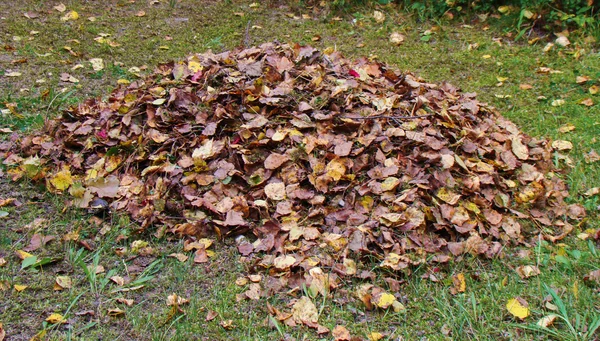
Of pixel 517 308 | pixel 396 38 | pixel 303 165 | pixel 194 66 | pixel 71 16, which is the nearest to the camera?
pixel 517 308

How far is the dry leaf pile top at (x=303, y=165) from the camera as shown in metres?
2.92

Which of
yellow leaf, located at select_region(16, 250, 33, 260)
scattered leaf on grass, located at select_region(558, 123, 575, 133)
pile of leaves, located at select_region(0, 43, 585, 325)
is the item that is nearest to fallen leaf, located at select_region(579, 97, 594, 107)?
scattered leaf on grass, located at select_region(558, 123, 575, 133)

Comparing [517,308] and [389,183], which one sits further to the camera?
[389,183]

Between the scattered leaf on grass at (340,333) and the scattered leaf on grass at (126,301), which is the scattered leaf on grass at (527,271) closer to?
the scattered leaf on grass at (340,333)

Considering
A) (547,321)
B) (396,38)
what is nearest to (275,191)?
(547,321)

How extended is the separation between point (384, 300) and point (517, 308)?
55 cm

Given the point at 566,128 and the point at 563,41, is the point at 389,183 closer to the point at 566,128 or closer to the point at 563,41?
the point at 566,128

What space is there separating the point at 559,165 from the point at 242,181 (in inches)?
76.7

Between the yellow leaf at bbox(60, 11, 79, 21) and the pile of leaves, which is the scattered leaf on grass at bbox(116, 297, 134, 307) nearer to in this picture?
the pile of leaves

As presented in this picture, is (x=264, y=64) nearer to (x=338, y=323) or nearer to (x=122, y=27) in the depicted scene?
(x=338, y=323)

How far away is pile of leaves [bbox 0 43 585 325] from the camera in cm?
289

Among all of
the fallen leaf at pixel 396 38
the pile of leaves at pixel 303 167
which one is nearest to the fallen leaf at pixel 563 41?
the fallen leaf at pixel 396 38

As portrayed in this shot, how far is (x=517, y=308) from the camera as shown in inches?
99.3

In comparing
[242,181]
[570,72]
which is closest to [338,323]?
[242,181]
